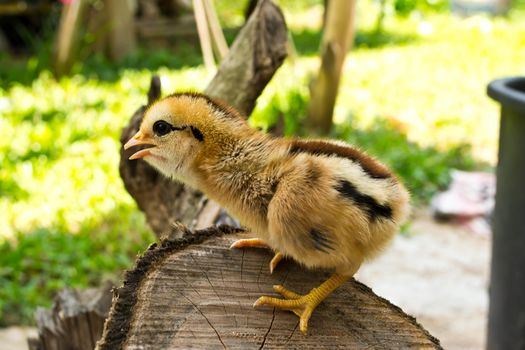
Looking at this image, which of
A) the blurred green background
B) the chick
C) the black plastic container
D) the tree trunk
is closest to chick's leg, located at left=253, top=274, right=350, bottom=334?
the chick

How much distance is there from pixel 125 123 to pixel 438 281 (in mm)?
2834

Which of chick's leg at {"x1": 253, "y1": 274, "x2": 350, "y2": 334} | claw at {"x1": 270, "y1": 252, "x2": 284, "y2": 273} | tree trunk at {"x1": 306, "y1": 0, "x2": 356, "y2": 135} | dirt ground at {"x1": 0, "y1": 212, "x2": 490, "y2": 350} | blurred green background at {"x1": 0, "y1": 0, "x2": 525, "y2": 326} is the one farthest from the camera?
tree trunk at {"x1": 306, "y1": 0, "x2": 356, "y2": 135}

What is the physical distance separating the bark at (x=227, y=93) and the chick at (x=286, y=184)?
0.75 m

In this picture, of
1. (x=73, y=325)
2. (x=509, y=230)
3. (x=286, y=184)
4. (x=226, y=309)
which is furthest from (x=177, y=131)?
(x=509, y=230)

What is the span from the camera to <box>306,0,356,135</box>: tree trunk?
5949 mm

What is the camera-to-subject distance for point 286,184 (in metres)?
1.76

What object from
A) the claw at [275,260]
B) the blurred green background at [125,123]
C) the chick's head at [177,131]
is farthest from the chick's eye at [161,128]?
the blurred green background at [125,123]

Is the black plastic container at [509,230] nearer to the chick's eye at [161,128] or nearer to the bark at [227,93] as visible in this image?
the bark at [227,93]

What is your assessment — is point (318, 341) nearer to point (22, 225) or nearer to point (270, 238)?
point (270, 238)

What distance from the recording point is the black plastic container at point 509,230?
2.81 metres

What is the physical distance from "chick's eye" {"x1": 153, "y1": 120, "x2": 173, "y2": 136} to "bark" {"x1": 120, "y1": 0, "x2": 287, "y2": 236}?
2.46 ft

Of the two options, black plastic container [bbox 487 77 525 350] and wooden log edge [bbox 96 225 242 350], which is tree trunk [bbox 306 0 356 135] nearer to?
black plastic container [bbox 487 77 525 350]

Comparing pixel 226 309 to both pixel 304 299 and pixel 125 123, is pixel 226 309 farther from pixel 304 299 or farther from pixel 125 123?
pixel 125 123

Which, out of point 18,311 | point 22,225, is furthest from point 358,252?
point 22,225
